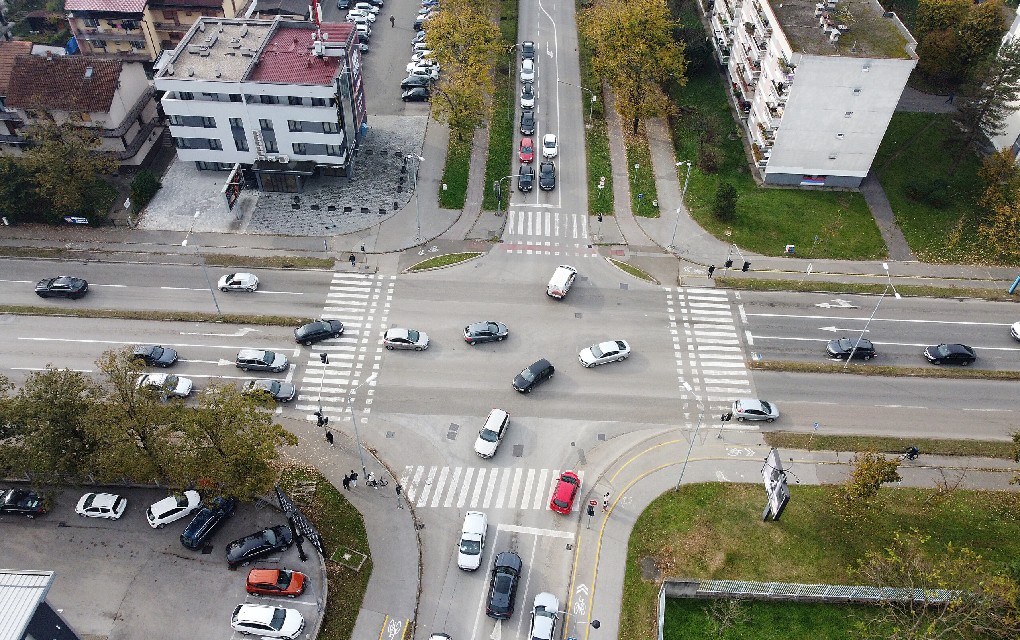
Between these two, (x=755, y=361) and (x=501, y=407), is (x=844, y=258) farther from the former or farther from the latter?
(x=501, y=407)

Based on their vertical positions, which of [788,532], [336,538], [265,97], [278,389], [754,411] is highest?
[265,97]

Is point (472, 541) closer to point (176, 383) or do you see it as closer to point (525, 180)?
point (176, 383)

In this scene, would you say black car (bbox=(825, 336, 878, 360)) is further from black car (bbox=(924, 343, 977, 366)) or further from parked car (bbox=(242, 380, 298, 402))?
parked car (bbox=(242, 380, 298, 402))

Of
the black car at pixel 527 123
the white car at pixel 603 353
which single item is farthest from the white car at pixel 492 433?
the black car at pixel 527 123

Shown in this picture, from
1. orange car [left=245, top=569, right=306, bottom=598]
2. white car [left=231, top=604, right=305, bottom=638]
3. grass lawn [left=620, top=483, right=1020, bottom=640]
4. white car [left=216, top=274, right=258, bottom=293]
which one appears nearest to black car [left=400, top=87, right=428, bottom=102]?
white car [left=216, top=274, right=258, bottom=293]

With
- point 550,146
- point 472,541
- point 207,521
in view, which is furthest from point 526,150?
point 207,521

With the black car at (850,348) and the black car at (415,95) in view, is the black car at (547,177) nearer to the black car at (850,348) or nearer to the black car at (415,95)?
Answer: the black car at (415,95)

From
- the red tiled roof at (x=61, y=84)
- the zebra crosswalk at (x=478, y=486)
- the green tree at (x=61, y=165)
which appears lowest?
the zebra crosswalk at (x=478, y=486)
